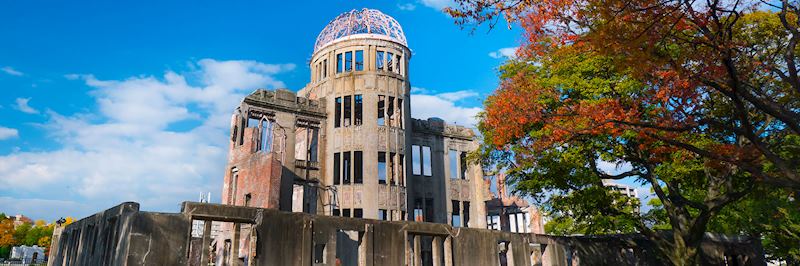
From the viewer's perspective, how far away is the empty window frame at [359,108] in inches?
1205

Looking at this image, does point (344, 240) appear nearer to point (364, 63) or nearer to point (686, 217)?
point (364, 63)

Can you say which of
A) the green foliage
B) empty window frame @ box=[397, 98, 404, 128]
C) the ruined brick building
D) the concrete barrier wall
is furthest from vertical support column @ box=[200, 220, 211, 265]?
the green foliage

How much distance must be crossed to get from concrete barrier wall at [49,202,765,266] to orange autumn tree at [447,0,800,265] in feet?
8.50

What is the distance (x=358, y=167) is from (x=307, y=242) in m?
17.1

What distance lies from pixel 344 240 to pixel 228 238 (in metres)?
7.12

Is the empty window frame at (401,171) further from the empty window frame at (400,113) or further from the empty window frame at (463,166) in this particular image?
the empty window frame at (463,166)

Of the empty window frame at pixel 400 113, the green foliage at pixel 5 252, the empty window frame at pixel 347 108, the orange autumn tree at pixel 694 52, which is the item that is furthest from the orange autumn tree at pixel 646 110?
the green foliage at pixel 5 252

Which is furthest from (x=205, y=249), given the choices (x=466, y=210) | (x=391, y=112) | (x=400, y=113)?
(x=466, y=210)

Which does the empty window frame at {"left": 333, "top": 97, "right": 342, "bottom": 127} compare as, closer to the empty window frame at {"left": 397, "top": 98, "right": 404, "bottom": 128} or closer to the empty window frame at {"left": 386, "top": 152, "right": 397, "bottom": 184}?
the empty window frame at {"left": 397, "top": 98, "right": 404, "bottom": 128}

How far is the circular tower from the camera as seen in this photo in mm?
28531

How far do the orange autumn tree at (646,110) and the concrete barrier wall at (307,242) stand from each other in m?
2.59

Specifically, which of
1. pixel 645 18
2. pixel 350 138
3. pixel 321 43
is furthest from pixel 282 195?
pixel 645 18

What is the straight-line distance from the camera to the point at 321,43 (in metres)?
32.2

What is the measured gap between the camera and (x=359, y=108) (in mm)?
31484
